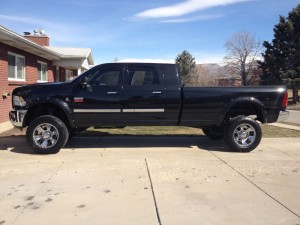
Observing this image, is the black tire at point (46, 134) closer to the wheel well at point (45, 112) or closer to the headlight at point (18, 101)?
the wheel well at point (45, 112)

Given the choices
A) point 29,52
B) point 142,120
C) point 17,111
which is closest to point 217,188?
point 142,120

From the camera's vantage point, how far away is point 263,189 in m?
5.41

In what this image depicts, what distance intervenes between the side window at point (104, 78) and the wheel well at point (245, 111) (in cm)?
267

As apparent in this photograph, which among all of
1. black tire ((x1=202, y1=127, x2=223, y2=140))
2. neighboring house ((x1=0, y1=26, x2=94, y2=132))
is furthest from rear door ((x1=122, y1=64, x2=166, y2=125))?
neighboring house ((x1=0, y1=26, x2=94, y2=132))

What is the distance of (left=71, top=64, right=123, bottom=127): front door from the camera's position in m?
7.77

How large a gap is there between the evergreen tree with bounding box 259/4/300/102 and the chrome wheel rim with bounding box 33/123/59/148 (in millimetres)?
33144

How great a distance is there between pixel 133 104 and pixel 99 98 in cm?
73

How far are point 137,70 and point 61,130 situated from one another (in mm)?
2077

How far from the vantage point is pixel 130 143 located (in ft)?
29.4

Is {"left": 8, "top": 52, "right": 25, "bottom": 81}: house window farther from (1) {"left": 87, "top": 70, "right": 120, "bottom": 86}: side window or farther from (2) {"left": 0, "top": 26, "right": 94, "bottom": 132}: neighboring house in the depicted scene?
(1) {"left": 87, "top": 70, "right": 120, "bottom": 86}: side window

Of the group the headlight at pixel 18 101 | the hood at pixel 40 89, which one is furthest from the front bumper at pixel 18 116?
the hood at pixel 40 89

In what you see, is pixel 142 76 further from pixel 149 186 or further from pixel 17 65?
pixel 17 65

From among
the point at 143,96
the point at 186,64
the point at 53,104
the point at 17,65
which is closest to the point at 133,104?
the point at 143,96

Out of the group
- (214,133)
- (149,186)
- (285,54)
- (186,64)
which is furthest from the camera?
(186,64)
